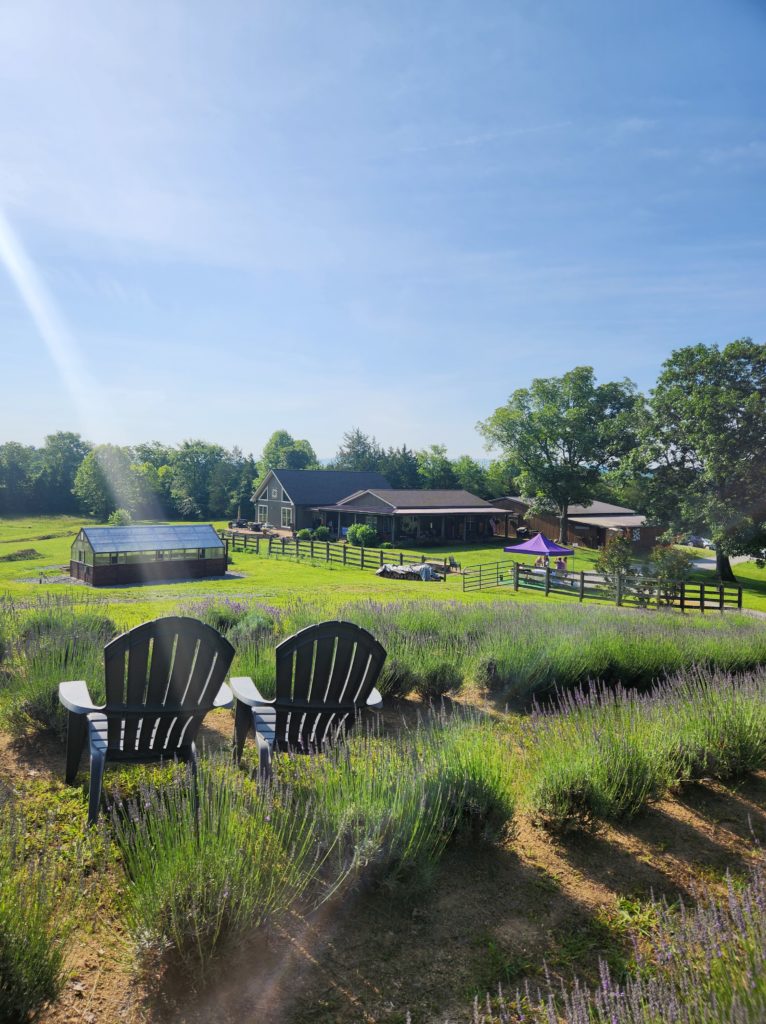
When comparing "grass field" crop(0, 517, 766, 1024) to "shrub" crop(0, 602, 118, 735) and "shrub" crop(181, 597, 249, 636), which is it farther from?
"shrub" crop(181, 597, 249, 636)

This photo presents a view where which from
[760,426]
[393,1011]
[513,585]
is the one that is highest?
[760,426]

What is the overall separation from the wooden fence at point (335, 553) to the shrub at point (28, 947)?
2600cm

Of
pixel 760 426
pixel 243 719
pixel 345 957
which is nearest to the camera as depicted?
pixel 345 957

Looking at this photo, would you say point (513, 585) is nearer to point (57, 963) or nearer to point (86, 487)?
point (57, 963)

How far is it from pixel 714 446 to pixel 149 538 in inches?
946

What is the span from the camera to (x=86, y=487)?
6144 cm

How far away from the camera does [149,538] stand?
25.1m

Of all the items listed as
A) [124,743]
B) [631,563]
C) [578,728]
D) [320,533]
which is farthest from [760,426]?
[124,743]

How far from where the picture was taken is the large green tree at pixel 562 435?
43.3 metres

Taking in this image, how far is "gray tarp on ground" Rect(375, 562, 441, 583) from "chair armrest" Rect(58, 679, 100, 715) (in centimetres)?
2235

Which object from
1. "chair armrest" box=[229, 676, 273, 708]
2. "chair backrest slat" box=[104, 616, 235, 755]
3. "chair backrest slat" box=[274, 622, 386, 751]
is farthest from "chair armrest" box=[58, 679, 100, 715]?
"chair backrest slat" box=[274, 622, 386, 751]

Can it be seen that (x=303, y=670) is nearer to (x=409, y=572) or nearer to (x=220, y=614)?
(x=220, y=614)

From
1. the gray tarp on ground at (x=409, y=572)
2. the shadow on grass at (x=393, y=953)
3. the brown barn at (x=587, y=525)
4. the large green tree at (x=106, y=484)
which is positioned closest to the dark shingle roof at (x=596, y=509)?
the brown barn at (x=587, y=525)

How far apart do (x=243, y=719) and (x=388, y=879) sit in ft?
5.86
